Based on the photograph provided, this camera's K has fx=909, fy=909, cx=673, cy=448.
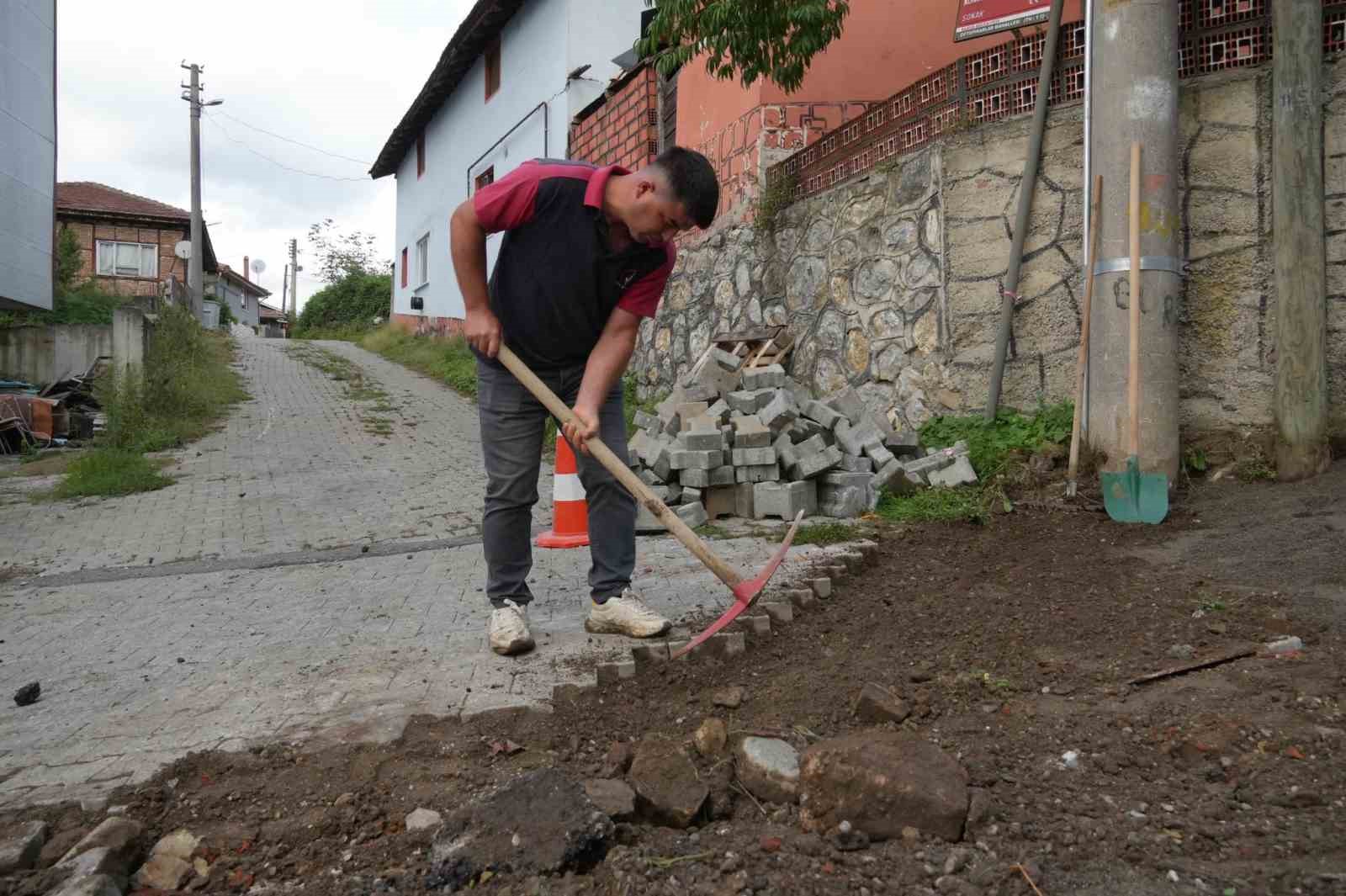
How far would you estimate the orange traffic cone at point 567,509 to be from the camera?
16.5 feet

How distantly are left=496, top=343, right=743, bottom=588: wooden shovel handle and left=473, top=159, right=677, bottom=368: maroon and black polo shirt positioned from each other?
0.49 ft

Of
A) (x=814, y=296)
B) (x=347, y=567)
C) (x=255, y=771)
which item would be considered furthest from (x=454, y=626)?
(x=814, y=296)

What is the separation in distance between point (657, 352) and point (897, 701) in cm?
840

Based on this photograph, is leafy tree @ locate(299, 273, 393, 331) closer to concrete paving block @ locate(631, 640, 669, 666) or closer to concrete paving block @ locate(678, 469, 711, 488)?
concrete paving block @ locate(678, 469, 711, 488)

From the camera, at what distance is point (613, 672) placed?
268 centimetres

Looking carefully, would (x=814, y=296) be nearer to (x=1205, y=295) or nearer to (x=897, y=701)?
(x=1205, y=295)

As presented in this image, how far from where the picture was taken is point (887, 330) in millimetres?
6520

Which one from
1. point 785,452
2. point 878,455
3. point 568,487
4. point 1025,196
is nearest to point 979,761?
point 568,487

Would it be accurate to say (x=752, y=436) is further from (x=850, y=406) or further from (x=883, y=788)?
(x=883, y=788)

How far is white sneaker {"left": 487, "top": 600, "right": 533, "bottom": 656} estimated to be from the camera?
10.0ft

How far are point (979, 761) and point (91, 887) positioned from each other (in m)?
1.76

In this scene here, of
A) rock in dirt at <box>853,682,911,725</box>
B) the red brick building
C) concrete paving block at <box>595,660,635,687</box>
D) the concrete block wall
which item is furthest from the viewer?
the red brick building

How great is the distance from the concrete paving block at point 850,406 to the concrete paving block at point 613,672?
3556mm

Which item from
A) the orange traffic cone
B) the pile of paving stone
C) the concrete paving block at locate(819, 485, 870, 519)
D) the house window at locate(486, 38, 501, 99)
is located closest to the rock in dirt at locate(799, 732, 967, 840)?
the orange traffic cone
